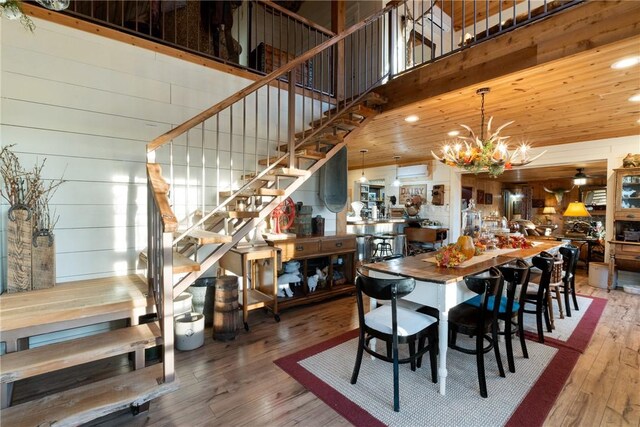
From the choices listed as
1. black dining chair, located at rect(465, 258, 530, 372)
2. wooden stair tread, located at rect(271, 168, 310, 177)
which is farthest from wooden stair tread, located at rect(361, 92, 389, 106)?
black dining chair, located at rect(465, 258, 530, 372)

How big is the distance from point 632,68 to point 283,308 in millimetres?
4137

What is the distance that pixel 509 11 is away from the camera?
19.4 ft

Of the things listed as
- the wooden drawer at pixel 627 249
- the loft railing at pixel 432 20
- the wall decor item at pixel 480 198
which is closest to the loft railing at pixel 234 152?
the loft railing at pixel 432 20

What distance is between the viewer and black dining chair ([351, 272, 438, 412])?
1932 millimetres

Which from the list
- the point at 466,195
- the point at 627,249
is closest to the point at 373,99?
the point at 627,249

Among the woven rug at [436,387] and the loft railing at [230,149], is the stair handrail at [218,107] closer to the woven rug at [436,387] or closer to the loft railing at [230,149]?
the loft railing at [230,149]

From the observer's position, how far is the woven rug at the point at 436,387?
6.15ft

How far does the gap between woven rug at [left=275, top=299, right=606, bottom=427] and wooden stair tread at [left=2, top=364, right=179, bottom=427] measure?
102cm

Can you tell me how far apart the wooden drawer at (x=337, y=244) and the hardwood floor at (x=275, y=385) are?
1044 millimetres

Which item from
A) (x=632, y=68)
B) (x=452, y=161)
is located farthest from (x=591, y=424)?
(x=632, y=68)

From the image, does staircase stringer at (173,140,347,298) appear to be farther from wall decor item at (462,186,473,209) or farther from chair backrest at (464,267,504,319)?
wall decor item at (462,186,473,209)

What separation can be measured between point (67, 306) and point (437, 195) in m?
6.69

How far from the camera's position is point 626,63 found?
242cm

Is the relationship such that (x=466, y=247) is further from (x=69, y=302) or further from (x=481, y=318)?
(x=69, y=302)
